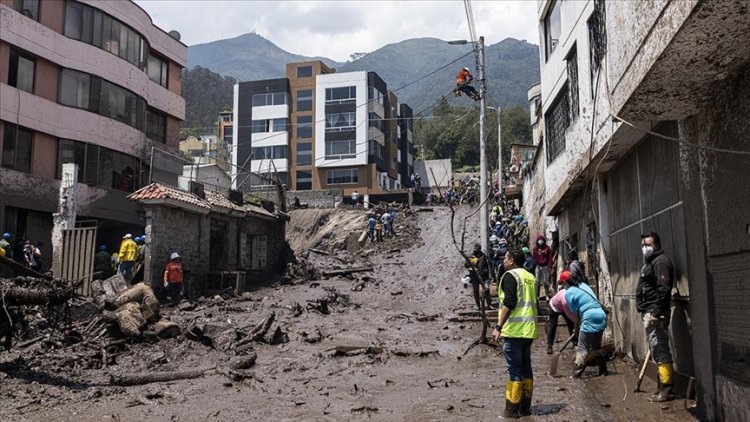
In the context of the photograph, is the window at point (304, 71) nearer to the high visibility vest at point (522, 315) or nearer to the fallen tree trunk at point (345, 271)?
the fallen tree trunk at point (345, 271)

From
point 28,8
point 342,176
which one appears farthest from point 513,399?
point 342,176

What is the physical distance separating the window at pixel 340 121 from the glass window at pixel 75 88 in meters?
32.5

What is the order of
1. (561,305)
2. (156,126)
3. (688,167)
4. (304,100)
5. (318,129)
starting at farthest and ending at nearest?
(304,100) → (318,129) → (156,126) → (561,305) → (688,167)

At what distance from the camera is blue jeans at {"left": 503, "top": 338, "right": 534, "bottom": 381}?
691 centimetres

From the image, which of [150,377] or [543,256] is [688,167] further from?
[543,256]

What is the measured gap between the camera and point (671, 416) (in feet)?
22.0

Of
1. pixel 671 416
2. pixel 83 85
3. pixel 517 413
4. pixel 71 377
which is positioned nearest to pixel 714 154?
pixel 671 416

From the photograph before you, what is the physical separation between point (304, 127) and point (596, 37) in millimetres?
48932

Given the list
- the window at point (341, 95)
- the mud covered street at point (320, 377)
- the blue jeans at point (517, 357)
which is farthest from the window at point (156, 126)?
the window at point (341, 95)

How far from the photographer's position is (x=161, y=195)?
18.7 metres

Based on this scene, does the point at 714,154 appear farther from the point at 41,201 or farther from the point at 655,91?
the point at 41,201

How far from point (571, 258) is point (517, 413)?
20.8ft

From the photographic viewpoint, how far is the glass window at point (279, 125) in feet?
191

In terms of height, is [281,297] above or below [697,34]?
below
